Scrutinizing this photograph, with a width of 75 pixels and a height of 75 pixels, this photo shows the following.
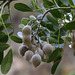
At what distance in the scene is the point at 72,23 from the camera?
0.50 m

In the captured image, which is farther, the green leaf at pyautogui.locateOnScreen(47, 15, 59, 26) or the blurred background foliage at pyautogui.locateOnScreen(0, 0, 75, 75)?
the blurred background foliage at pyautogui.locateOnScreen(0, 0, 75, 75)

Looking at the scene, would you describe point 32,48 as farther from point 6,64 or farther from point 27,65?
point 27,65

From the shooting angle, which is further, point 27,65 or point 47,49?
point 27,65

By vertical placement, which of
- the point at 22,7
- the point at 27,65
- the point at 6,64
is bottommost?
the point at 27,65

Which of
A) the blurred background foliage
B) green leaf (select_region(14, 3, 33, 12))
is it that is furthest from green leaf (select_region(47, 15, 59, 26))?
the blurred background foliage

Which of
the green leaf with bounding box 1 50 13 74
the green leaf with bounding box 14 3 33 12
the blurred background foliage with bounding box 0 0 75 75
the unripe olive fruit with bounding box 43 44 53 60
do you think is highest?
the green leaf with bounding box 14 3 33 12

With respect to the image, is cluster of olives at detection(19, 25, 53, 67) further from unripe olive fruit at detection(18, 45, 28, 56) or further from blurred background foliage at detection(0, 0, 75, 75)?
blurred background foliage at detection(0, 0, 75, 75)

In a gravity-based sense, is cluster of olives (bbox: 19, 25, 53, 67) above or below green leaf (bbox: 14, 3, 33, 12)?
below

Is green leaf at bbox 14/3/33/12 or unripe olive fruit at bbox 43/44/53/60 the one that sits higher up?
green leaf at bbox 14/3/33/12

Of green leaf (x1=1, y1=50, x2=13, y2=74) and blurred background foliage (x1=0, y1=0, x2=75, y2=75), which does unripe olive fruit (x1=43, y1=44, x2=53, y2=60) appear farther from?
blurred background foliage (x1=0, y1=0, x2=75, y2=75)

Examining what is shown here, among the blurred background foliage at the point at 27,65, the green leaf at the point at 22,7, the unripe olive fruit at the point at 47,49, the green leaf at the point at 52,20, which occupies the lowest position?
the blurred background foliage at the point at 27,65

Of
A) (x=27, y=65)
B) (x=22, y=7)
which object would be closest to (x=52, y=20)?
(x=22, y=7)

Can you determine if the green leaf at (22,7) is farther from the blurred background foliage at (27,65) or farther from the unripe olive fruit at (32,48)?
the blurred background foliage at (27,65)

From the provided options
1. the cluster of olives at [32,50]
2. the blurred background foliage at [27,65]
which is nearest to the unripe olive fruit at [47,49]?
the cluster of olives at [32,50]
